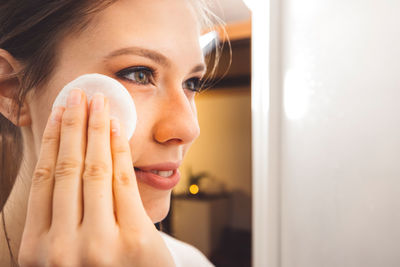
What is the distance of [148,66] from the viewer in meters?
0.45

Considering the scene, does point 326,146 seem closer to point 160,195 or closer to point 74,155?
point 160,195

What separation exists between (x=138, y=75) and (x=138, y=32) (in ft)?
0.23

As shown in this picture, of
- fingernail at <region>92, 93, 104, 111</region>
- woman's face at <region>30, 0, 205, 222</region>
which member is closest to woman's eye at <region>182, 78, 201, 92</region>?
woman's face at <region>30, 0, 205, 222</region>

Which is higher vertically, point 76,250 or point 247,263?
point 76,250

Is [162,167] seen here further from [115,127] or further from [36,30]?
[36,30]

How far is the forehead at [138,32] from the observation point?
1.39 ft

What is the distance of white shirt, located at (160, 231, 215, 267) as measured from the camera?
73 centimetres

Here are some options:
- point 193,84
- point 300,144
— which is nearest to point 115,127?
point 193,84

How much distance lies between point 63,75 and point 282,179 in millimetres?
741

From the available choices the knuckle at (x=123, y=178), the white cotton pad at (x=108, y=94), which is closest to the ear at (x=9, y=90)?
the white cotton pad at (x=108, y=94)

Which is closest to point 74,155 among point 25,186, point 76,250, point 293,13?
point 76,250

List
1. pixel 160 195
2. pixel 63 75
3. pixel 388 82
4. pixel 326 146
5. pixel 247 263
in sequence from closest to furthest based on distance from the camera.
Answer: pixel 63 75
pixel 160 195
pixel 388 82
pixel 326 146
pixel 247 263

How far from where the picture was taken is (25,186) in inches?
18.5

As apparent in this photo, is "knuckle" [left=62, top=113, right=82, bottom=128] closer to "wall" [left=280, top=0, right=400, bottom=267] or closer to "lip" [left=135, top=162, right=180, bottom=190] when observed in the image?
"lip" [left=135, top=162, right=180, bottom=190]
